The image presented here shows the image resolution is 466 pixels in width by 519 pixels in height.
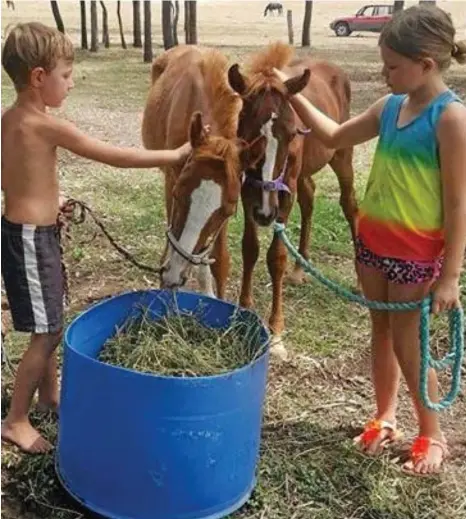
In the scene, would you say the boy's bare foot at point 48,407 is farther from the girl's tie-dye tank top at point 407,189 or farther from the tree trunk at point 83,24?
the tree trunk at point 83,24

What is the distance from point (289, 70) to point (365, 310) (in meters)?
1.35

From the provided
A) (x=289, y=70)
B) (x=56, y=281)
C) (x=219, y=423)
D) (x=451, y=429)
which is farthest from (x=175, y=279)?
(x=289, y=70)

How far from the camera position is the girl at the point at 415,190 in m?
2.71

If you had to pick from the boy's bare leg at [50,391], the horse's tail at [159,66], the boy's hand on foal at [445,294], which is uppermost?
the horse's tail at [159,66]

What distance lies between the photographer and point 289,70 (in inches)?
179

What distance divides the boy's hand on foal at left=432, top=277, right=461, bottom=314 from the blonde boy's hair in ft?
4.66

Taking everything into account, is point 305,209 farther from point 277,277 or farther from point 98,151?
point 98,151

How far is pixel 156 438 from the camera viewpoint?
2537mm

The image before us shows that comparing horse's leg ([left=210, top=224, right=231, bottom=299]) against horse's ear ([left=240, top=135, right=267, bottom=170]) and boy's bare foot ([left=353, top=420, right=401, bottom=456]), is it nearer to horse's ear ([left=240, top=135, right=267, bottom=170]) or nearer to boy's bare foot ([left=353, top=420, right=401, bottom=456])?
horse's ear ([left=240, top=135, right=267, bottom=170])

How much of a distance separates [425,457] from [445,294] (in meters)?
0.71

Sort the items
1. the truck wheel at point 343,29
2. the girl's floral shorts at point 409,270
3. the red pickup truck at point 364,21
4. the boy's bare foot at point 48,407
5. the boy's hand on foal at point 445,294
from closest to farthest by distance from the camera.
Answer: the boy's hand on foal at point 445,294 < the girl's floral shorts at point 409,270 < the boy's bare foot at point 48,407 < the truck wheel at point 343,29 < the red pickup truck at point 364,21

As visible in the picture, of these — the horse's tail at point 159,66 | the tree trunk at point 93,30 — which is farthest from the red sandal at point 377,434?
the tree trunk at point 93,30

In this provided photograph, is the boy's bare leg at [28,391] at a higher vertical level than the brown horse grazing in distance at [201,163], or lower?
lower

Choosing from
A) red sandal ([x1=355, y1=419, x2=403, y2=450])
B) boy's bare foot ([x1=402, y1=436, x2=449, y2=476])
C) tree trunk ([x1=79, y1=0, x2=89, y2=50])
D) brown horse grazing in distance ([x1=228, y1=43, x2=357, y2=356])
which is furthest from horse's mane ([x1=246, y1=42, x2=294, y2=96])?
tree trunk ([x1=79, y1=0, x2=89, y2=50])
